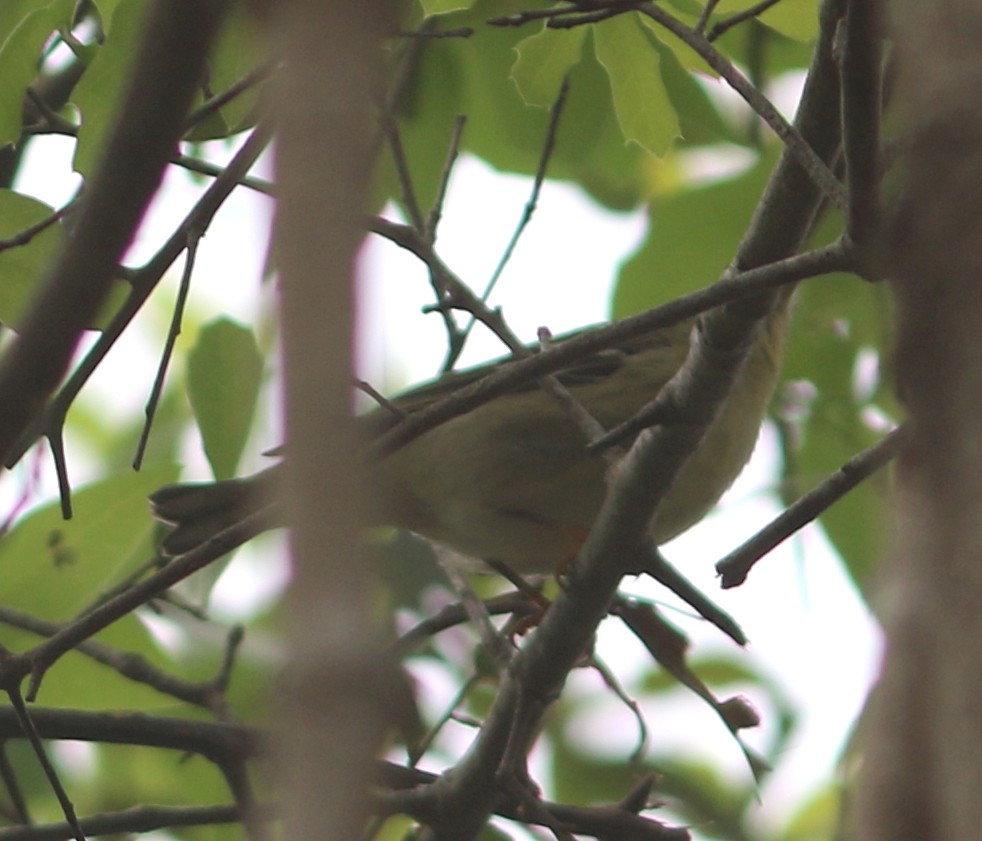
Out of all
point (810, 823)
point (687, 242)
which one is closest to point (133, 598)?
point (687, 242)

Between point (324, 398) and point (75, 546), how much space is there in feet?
10.9

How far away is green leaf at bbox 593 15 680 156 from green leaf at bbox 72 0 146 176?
999mm

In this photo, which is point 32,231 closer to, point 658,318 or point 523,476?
point 658,318

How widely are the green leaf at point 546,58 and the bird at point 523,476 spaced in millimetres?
1324

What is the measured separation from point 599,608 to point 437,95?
210 centimetres

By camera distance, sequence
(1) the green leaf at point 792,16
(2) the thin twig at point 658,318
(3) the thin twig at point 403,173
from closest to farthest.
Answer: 1. (2) the thin twig at point 658,318
2. (1) the green leaf at point 792,16
3. (3) the thin twig at point 403,173

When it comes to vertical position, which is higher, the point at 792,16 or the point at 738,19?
the point at 792,16

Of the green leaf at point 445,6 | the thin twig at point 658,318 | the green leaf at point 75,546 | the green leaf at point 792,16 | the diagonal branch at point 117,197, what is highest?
the green leaf at point 792,16

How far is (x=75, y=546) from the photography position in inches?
148

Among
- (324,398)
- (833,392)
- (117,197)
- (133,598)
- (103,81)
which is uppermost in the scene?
(833,392)

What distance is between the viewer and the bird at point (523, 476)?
433 cm

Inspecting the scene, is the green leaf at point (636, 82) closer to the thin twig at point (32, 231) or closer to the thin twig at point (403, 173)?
the thin twig at point (403, 173)

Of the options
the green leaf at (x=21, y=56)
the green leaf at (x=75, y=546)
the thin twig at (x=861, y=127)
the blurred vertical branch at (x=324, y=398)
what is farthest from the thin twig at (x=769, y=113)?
the green leaf at (x=75, y=546)

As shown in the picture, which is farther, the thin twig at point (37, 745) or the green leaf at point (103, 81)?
the green leaf at point (103, 81)
